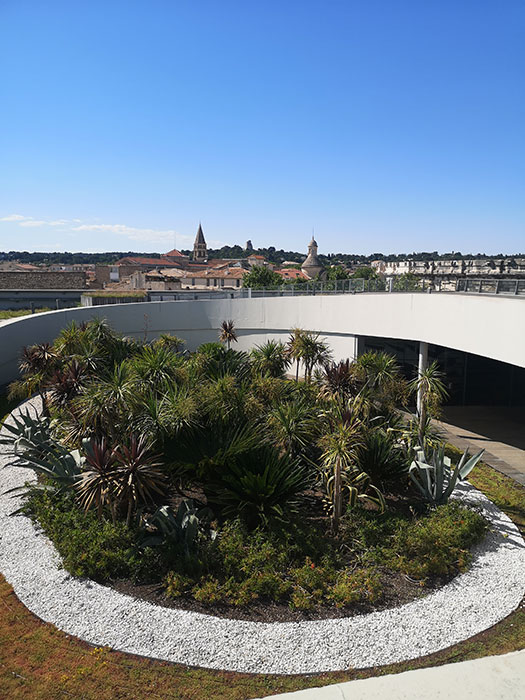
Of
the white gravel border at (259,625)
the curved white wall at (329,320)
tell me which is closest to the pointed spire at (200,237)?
the curved white wall at (329,320)

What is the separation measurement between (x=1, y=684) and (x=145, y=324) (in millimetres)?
21090

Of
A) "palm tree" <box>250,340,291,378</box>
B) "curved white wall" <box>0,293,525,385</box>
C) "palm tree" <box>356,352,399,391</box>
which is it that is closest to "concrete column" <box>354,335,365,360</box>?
"curved white wall" <box>0,293,525,385</box>

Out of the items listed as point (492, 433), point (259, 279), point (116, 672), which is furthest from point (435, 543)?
point (259, 279)

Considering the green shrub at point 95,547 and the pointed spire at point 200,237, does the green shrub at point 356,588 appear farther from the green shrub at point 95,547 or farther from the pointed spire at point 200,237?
the pointed spire at point 200,237

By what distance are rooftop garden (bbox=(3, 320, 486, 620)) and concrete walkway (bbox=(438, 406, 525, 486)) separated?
3.14m

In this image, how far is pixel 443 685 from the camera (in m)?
5.92

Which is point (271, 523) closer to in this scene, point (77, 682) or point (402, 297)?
point (77, 682)

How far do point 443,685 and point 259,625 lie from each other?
93.2 inches

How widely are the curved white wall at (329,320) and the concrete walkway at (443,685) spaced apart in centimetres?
934

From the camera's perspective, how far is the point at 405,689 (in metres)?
5.83

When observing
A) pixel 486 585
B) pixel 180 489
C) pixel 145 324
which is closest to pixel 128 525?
pixel 180 489

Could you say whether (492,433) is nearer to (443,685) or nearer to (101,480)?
(443,685)

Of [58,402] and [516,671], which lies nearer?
[516,671]

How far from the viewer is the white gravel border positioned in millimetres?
6312
